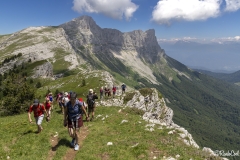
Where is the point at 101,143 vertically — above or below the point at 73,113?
below

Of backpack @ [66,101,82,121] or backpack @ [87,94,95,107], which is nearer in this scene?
backpack @ [66,101,82,121]

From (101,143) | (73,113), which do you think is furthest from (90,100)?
(73,113)

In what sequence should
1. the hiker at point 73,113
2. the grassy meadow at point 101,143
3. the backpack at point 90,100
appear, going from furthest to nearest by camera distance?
the backpack at point 90,100 < the grassy meadow at point 101,143 < the hiker at point 73,113

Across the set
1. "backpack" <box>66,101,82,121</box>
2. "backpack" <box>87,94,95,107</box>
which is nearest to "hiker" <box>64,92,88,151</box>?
"backpack" <box>66,101,82,121</box>

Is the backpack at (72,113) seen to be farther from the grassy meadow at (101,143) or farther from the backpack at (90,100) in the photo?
the backpack at (90,100)

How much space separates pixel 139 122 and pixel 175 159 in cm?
1105

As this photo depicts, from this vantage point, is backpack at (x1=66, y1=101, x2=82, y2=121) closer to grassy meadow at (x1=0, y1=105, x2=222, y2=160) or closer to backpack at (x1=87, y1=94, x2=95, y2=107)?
grassy meadow at (x1=0, y1=105, x2=222, y2=160)

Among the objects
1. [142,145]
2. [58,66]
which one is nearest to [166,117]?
[142,145]

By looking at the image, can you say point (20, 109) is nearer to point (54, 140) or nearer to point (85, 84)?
point (54, 140)

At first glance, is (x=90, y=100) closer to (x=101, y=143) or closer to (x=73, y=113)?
(x=101, y=143)

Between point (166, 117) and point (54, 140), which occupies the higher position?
point (54, 140)

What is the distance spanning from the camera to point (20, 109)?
3834 centimetres

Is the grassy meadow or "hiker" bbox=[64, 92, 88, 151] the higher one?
"hiker" bbox=[64, 92, 88, 151]

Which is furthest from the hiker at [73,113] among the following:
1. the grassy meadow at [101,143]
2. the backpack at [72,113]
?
the grassy meadow at [101,143]
